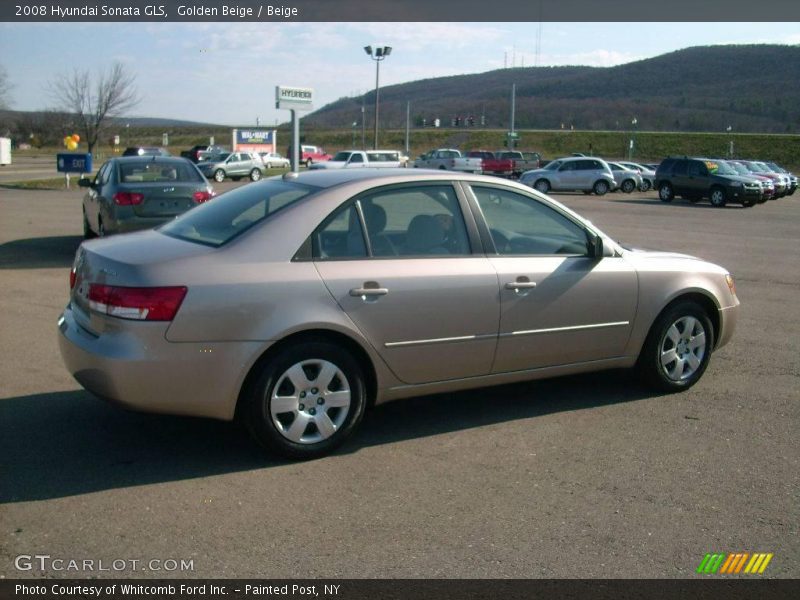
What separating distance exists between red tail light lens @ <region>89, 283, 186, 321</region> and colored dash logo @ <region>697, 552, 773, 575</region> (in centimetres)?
289

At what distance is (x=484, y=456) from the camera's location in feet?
16.4

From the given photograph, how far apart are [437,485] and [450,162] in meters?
Answer: 49.8

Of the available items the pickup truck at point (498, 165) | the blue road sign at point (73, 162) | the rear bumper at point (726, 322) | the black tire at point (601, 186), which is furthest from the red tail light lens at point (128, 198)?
the pickup truck at point (498, 165)

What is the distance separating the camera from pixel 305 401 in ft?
15.7

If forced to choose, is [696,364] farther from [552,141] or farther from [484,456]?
[552,141]

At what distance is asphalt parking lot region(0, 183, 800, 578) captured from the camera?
3.75m

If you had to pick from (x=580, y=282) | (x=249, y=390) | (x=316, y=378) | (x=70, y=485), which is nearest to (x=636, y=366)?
(x=580, y=282)

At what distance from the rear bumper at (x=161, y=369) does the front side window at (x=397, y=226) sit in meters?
0.83

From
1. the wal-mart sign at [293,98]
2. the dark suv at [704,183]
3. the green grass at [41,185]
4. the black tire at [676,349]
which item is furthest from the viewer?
the green grass at [41,185]

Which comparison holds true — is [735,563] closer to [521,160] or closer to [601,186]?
[601,186]

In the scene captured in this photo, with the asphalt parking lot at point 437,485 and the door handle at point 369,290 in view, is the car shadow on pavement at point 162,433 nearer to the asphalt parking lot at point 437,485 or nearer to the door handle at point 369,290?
the asphalt parking lot at point 437,485

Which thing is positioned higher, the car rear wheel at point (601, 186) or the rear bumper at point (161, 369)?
the car rear wheel at point (601, 186)

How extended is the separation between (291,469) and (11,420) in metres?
2.01

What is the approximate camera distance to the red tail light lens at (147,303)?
4434mm
